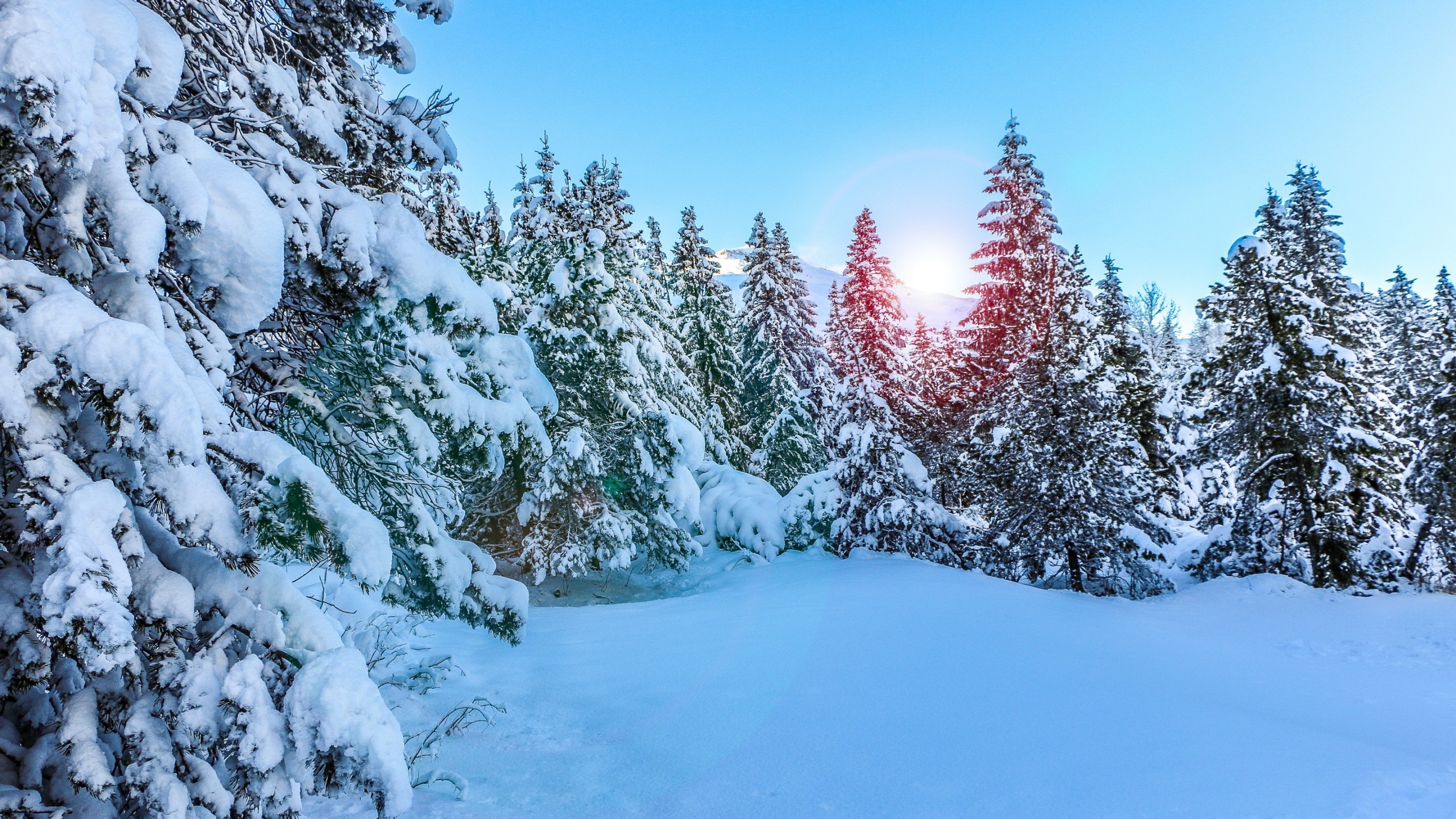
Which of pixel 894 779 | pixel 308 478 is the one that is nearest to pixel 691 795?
pixel 894 779

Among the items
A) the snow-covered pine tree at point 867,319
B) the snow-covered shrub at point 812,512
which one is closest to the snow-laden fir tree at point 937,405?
the snow-covered pine tree at point 867,319

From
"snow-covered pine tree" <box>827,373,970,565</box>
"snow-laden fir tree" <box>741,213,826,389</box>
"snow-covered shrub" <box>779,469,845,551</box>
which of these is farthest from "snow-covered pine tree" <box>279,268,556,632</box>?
"snow-laden fir tree" <box>741,213,826,389</box>

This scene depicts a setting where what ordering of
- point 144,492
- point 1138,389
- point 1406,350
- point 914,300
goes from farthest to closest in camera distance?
point 914,300
point 1406,350
point 1138,389
point 144,492

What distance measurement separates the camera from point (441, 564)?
4707mm

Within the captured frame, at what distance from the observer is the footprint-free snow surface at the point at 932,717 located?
373 cm

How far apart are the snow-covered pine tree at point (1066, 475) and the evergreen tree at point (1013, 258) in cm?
65

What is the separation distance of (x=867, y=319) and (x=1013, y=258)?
4.01 metres

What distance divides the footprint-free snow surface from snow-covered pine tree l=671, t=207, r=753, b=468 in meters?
13.2

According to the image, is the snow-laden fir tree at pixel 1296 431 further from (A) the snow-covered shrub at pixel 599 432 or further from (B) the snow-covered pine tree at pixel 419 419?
(B) the snow-covered pine tree at pixel 419 419

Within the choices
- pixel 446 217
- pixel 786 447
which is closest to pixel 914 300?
pixel 786 447

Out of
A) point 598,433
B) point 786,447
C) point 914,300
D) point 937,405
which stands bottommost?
point 598,433

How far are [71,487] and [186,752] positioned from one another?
3.25 ft

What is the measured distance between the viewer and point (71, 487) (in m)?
1.99

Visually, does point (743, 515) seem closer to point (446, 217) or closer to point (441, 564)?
point (446, 217)
